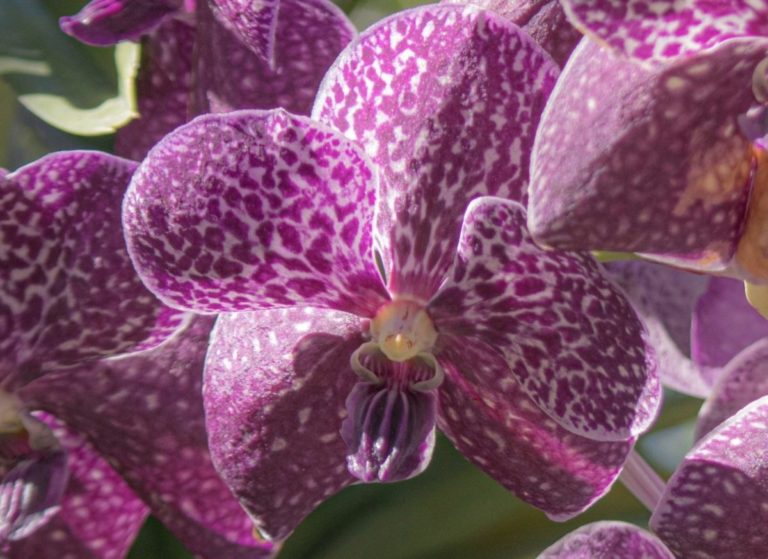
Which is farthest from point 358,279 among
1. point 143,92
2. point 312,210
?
point 143,92

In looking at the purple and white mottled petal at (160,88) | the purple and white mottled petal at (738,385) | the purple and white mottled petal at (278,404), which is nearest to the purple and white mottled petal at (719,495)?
the purple and white mottled petal at (738,385)

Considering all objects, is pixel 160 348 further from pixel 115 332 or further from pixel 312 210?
pixel 312 210

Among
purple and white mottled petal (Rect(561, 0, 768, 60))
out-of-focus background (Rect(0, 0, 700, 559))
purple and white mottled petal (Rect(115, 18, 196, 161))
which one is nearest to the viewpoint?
purple and white mottled petal (Rect(561, 0, 768, 60))

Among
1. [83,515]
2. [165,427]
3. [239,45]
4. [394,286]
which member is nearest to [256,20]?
[239,45]

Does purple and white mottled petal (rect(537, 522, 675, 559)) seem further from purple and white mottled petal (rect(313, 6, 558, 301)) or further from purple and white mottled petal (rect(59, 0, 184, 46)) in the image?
purple and white mottled petal (rect(59, 0, 184, 46))

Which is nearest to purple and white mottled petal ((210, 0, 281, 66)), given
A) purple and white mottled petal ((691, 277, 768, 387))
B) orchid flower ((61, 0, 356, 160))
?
orchid flower ((61, 0, 356, 160))

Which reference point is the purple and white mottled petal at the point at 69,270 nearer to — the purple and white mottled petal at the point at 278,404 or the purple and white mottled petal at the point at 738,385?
the purple and white mottled petal at the point at 278,404
